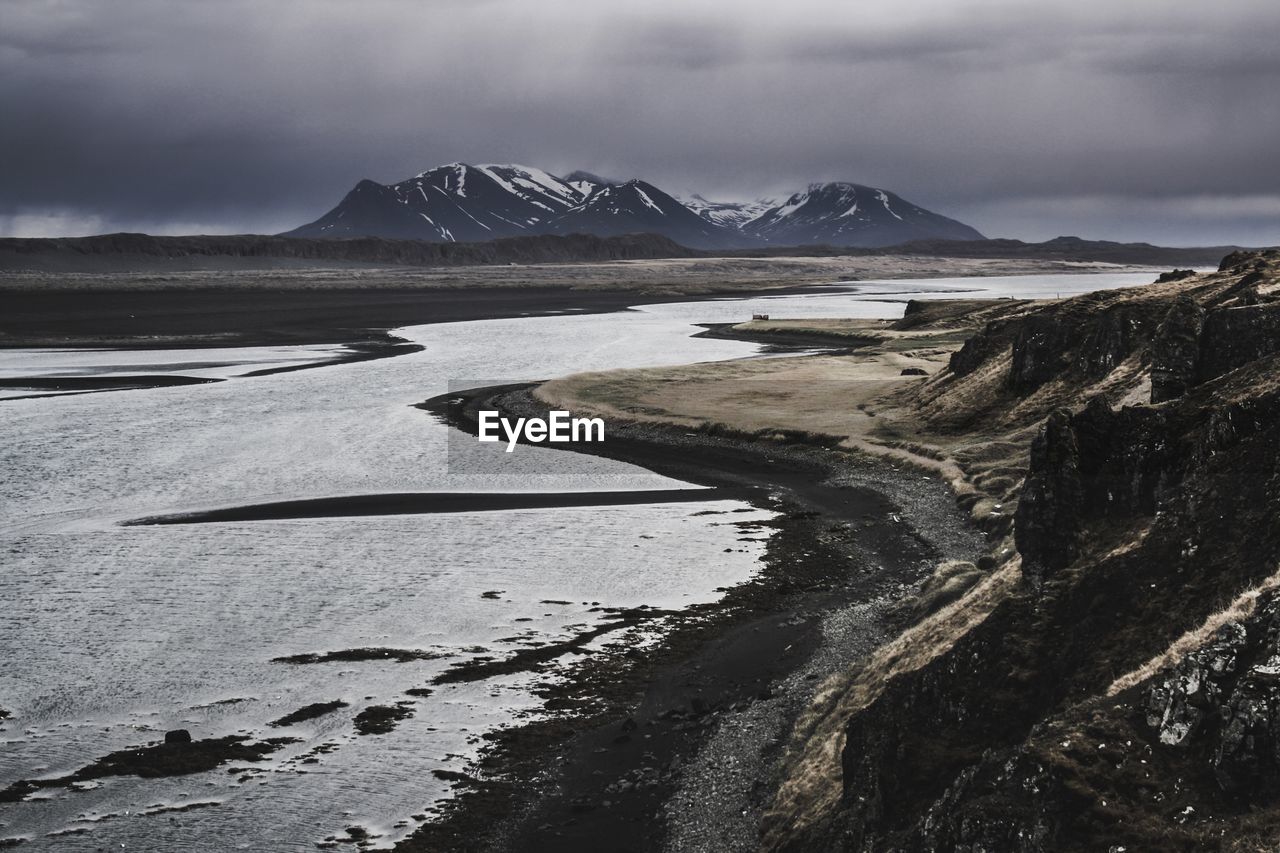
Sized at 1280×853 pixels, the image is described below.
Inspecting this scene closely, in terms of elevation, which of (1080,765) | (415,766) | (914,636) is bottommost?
(415,766)

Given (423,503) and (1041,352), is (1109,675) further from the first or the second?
(1041,352)

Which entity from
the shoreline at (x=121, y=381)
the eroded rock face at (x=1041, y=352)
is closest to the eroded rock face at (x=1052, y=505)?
the eroded rock face at (x=1041, y=352)

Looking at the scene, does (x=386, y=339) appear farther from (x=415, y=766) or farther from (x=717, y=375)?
(x=415, y=766)

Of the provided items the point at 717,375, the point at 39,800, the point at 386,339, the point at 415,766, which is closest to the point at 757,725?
the point at 415,766

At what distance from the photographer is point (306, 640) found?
1220 inches

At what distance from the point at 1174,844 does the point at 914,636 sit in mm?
12196

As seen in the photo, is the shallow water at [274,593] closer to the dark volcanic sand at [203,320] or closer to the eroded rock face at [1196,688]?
the eroded rock face at [1196,688]

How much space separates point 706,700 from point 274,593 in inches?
622

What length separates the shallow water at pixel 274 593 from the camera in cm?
2222

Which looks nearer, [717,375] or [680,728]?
[680,728]

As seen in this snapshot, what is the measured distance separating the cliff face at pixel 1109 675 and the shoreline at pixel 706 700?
Result: 205cm

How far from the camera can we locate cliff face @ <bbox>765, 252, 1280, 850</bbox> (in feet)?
43.7

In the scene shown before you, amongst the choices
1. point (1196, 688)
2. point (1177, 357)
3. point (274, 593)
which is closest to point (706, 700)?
point (1177, 357)

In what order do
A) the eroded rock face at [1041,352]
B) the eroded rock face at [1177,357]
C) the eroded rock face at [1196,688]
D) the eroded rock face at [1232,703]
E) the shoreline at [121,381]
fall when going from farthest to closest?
the shoreline at [121,381] → the eroded rock face at [1041,352] → the eroded rock face at [1177,357] → the eroded rock face at [1196,688] → the eroded rock face at [1232,703]
